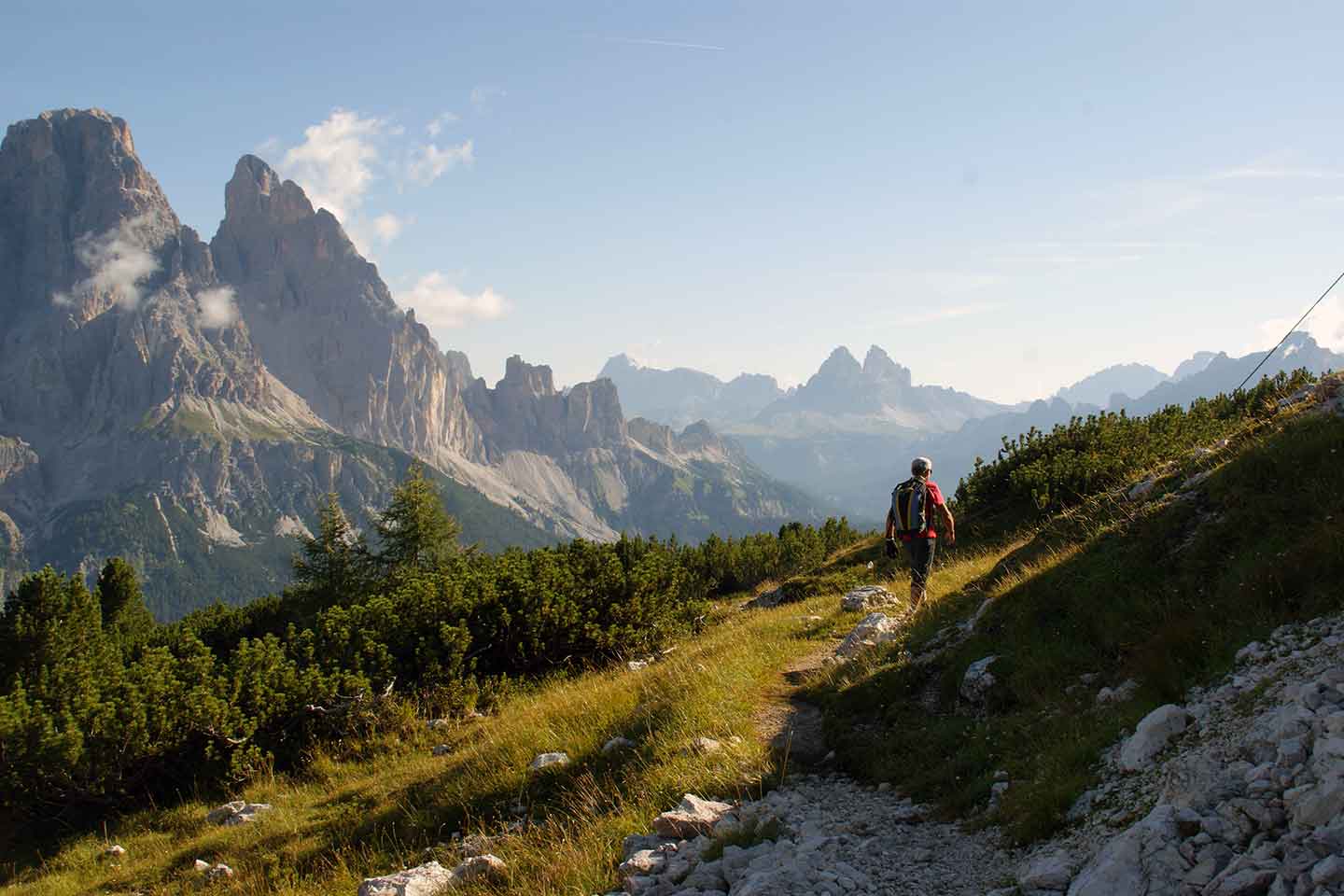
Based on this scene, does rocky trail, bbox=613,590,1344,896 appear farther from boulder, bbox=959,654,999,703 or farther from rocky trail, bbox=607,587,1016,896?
boulder, bbox=959,654,999,703

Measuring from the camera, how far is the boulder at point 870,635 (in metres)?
13.1

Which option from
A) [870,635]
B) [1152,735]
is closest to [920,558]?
[870,635]

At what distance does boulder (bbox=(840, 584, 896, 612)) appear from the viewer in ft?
57.8

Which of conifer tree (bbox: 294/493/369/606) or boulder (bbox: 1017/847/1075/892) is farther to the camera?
conifer tree (bbox: 294/493/369/606)

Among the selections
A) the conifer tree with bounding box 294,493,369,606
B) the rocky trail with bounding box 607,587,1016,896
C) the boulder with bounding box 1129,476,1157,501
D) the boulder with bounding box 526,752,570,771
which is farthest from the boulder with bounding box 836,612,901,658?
the conifer tree with bounding box 294,493,369,606

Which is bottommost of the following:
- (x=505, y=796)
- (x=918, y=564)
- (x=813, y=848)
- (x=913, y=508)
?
(x=505, y=796)

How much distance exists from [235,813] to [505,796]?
21.4 ft

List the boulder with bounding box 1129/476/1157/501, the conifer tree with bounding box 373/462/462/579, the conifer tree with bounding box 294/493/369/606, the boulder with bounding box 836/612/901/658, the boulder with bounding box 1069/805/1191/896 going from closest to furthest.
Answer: the boulder with bounding box 1069/805/1191/896, the boulder with bounding box 1129/476/1157/501, the boulder with bounding box 836/612/901/658, the conifer tree with bounding box 373/462/462/579, the conifer tree with bounding box 294/493/369/606

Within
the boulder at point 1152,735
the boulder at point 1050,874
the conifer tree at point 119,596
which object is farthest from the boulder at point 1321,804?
the conifer tree at point 119,596

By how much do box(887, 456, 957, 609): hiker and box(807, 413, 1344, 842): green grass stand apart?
263cm

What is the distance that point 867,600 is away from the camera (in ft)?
59.3

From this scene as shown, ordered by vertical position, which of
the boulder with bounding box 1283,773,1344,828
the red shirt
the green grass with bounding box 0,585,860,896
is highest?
the red shirt

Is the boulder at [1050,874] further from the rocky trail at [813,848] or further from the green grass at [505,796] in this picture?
the green grass at [505,796]

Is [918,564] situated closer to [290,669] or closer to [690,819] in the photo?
[690,819]
